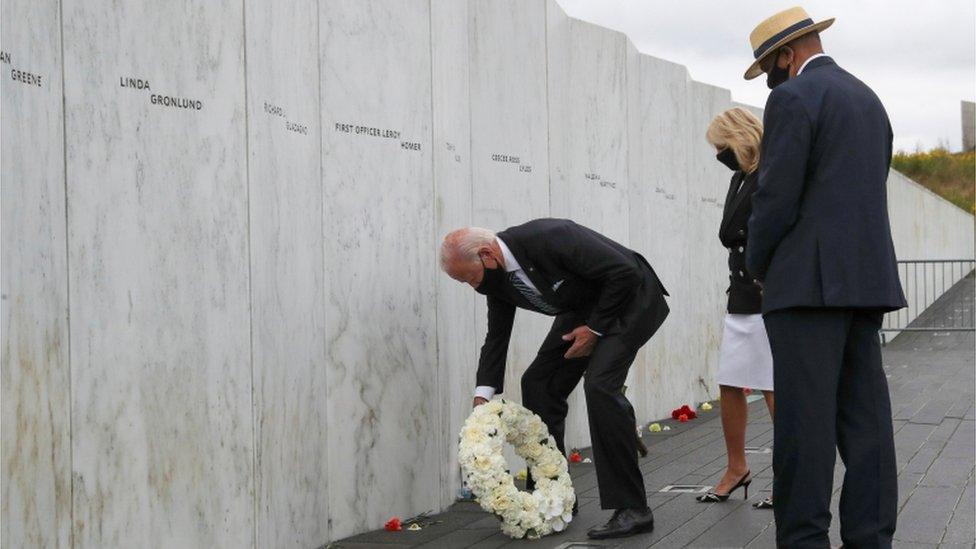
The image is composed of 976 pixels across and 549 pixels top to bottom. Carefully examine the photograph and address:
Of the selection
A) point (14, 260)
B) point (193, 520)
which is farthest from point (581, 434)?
point (14, 260)

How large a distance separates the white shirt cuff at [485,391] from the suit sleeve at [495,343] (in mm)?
19

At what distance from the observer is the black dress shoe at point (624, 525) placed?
6465 mm

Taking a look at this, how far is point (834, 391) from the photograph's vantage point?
17.0ft

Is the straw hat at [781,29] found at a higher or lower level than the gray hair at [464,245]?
higher

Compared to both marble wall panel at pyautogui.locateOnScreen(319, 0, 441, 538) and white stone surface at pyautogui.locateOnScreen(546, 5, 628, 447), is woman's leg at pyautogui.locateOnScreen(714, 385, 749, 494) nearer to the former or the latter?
marble wall panel at pyautogui.locateOnScreen(319, 0, 441, 538)

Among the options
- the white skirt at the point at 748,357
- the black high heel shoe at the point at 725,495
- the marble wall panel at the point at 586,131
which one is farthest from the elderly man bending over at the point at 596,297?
the marble wall panel at the point at 586,131

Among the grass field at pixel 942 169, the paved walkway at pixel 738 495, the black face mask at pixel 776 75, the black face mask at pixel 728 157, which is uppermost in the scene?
the grass field at pixel 942 169

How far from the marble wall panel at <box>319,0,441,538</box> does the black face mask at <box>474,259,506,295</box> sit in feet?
2.26

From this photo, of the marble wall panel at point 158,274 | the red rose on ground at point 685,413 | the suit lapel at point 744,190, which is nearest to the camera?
the marble wall panel at point 158,274

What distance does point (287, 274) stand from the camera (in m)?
6.19

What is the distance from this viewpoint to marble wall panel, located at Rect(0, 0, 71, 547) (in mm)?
4379

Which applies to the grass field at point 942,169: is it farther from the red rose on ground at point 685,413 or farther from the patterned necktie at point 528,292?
the patterned necktie at point 528,292

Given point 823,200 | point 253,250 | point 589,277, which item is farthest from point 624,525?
point 253,250

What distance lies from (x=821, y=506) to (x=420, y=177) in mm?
3188
